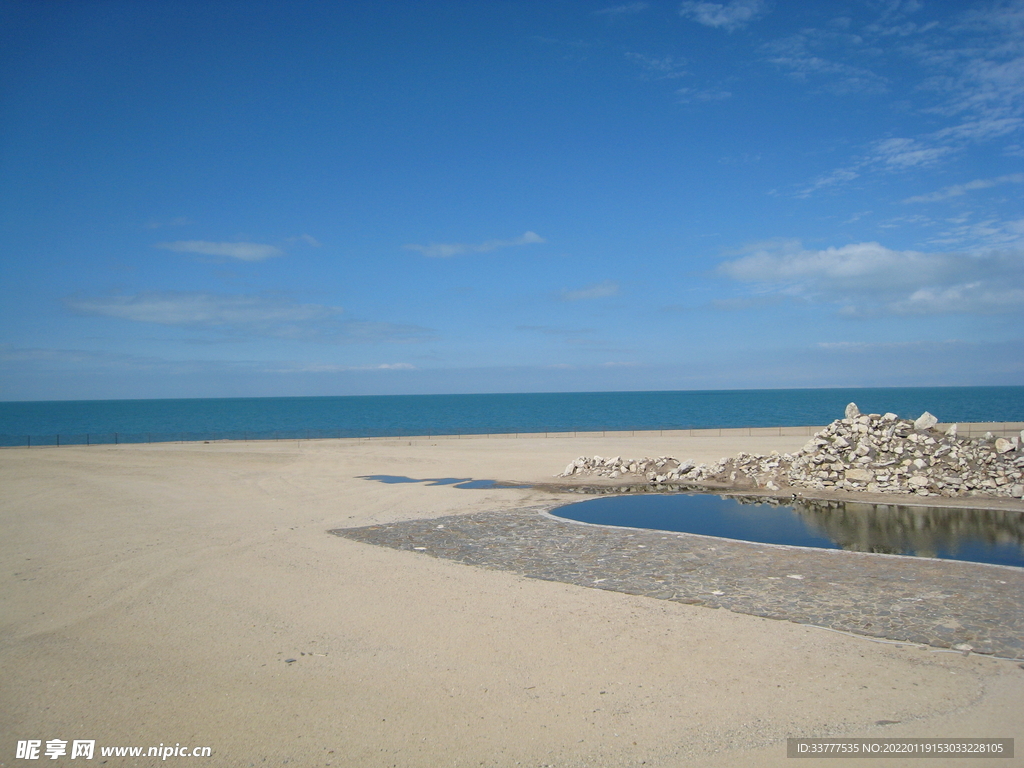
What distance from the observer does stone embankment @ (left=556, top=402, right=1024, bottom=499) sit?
17.9 metres

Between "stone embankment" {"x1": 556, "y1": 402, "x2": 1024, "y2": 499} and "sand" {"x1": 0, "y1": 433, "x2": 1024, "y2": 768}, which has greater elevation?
"stone embankment" {"x1": 556, "y1": 402, "x2": 1024, "y2": 499}

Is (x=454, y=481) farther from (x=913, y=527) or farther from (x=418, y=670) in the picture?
(x=418, y=670)

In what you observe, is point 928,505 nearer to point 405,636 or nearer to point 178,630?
point 405,636

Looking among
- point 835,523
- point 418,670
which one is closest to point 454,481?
point 835,523

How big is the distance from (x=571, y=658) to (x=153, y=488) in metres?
19.3

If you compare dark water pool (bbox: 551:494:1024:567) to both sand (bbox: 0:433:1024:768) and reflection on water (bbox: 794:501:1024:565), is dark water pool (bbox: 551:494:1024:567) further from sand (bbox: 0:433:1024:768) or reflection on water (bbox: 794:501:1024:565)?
sand (bbox: 0:433:1024:768)

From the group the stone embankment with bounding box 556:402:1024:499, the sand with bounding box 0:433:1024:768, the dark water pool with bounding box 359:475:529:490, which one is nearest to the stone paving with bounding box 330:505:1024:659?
the sand with bounding box 0:433:1024:768

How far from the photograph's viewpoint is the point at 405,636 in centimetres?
759

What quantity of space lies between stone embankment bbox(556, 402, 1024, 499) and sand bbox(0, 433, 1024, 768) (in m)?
13.3

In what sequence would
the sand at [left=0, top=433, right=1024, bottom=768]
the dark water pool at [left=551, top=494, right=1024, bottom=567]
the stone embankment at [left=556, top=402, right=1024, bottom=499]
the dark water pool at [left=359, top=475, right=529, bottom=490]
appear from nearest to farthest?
the sand at [left=0, top=433, right=1024, bottom=768] < the dark water pool at [left=551, top=494, right=1024, bottom=567] < the stone embankment at [left=556, top=402, right=1024, bottom=499] < the dark water pool at [left=359, top=475, right=529, bottom=490]

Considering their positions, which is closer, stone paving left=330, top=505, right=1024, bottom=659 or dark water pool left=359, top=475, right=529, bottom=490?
stone paving left=330, top=505, right=1024, bottom=659

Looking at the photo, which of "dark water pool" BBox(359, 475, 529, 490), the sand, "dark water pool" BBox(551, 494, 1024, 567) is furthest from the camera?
"dark water pool" BBox(359, 475, 529, 490)

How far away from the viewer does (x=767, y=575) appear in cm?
1002

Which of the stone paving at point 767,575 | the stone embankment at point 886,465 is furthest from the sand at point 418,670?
the stone embankment at point 886,465
